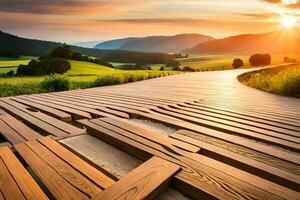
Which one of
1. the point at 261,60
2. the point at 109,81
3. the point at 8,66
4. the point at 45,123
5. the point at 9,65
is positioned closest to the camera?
the point at 45,123

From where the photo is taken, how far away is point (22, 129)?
13.1 feet

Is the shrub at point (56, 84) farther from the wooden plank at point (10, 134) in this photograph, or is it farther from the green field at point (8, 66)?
the green field at point (8, 66)

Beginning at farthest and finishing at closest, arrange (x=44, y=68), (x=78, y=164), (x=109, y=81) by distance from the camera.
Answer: (x=44, y=68) → (x=109, y=81) → (x=78, y=164)

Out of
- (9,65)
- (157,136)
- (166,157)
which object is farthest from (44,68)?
(166,157)

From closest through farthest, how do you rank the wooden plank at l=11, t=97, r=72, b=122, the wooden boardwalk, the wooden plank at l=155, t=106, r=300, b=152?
the wooden boardwalk
the wooden plank at l=155, t=106, r=300, b=152
the wooden plank at l=11, t=97, r=72, b=122

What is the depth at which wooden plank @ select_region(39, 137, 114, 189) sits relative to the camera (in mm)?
2359

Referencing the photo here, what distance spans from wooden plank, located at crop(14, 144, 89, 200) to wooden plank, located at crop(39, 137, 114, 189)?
0.18m

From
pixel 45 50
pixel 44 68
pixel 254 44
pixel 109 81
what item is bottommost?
pixel 44 68

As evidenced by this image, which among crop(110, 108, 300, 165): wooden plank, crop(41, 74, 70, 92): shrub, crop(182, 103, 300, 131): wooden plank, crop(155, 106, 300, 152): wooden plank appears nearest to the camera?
crop(110, 108, 300, 165): wooden plank

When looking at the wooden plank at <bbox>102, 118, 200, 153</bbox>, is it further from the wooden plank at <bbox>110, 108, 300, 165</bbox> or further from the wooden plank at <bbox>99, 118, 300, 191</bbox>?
the wooden plank at <bbox>110, 108, 300, 165</bbox>

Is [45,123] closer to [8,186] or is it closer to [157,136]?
[157,136]

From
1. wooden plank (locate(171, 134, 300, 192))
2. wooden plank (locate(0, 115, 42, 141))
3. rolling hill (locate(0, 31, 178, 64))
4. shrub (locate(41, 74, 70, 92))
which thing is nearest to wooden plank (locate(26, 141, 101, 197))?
wooden plank (locate(0, 115, 42, 141))

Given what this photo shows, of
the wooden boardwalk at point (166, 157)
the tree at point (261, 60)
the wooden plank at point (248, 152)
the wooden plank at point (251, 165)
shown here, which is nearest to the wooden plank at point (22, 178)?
the wooden boardwalk at point (166, 157)

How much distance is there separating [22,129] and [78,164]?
172cm
